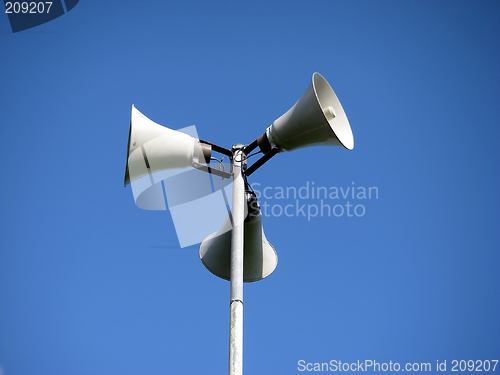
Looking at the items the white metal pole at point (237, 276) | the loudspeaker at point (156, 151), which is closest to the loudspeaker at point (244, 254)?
the white metal pole at point (237, 276)

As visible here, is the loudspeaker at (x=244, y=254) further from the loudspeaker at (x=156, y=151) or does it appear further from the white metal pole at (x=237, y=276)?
the loudspeaker at (x=156, y=151)

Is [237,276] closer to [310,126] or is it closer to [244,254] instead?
[244,254]

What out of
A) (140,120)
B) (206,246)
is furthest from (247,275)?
(140,120)

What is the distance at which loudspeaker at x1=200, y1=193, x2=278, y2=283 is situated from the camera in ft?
13.4

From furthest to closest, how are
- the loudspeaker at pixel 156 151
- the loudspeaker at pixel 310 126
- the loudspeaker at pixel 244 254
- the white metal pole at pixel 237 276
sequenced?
the loudspeaker at pixel 244 254 < the loudspeaker at pixel 156 151 < the loudspeaker at pixel 310 126 < the white metal pole at pixel 237 276

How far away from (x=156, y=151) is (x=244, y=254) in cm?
122

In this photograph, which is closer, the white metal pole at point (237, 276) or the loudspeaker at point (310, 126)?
the white metal pole at point (237, 276)

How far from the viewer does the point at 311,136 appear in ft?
12.3

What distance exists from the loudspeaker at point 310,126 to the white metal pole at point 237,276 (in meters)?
0.34

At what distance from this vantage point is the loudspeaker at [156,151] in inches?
150

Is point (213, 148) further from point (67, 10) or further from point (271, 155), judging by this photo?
point (67, 10)

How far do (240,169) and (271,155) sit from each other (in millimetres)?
322

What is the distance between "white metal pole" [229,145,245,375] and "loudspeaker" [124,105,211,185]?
35 centimetres

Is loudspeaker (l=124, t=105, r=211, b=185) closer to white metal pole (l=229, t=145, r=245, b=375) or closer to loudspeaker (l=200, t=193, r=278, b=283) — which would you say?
white metal pole (l=229, t=145, r=245, b=375)
